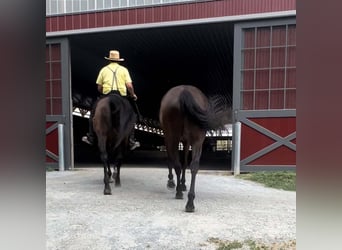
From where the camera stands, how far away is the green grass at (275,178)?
5590mm

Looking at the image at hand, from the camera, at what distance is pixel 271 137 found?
684cm

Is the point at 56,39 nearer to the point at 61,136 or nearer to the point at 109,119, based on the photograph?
the point at 61,136

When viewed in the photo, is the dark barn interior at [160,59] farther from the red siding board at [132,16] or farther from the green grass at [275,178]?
the green grass at [275,178]

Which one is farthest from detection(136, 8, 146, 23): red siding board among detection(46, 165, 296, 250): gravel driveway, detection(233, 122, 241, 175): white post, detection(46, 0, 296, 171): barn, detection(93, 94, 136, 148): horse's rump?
detection(46, 165, 296, 250): gravel driveway

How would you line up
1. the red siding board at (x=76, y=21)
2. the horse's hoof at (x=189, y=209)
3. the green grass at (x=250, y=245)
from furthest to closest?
the red siding board at (x=76, y=21), the horse's hoof at (x=189, y=209), the green grass at (x=250, y=245)

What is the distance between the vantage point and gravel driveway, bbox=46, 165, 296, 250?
8.39 feet

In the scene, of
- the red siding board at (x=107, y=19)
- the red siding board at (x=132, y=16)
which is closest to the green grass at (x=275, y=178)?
the red siding board at (x=132, y=16)

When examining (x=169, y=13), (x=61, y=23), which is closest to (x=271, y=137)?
(x=169, y=13)

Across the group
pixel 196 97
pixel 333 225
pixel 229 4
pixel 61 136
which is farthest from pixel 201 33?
pixel 333 225

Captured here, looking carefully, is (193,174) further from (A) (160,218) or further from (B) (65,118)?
(B) (65,118)

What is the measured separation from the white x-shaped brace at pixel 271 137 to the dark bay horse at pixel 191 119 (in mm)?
3408

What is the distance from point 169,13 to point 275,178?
439 cm

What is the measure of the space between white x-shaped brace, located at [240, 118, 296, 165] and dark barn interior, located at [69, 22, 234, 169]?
1.91 meters

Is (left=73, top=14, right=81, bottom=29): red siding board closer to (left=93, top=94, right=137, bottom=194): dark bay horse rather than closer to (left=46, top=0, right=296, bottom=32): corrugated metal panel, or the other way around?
(left=46, top=0, right=296, bottom=32): corrugated metal panel
